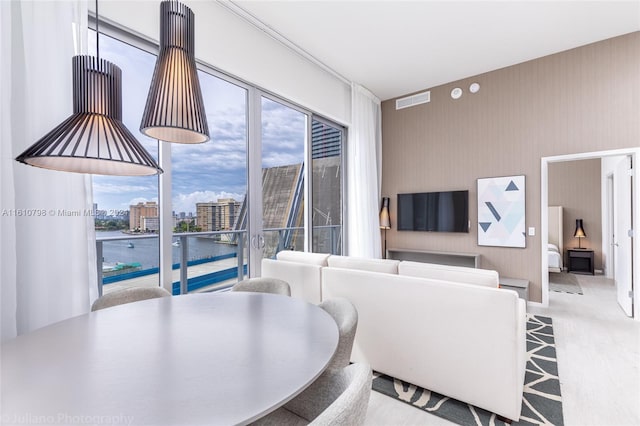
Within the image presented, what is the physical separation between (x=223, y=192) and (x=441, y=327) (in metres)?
2.88

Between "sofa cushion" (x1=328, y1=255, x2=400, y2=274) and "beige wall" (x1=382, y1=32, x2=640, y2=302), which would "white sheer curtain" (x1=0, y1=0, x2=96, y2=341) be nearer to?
"sofa cushion" (x1=328, y1=255, x2=400, y2=274)

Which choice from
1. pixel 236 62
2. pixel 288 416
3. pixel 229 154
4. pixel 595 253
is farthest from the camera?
pixel 595 253

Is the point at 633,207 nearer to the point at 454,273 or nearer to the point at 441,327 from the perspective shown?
the point at 454,273

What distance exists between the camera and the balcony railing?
2627mm

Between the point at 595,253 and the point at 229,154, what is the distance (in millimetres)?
7428

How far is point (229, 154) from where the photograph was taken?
383 cm

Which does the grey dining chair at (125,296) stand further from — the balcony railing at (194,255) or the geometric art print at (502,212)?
the geometric art print at (502,212)

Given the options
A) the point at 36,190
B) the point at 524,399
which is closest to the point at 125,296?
the point at 36,190

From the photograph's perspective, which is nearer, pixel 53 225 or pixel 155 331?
pixel 155 331

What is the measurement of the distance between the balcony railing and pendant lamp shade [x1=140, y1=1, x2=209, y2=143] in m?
1.73

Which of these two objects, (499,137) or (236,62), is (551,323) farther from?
(236,62)

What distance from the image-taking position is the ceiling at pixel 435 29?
2996 millimetres

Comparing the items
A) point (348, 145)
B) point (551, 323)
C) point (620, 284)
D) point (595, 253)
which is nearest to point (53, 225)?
point (348, 145)

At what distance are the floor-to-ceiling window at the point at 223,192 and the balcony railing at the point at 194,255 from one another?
0.04 feet
